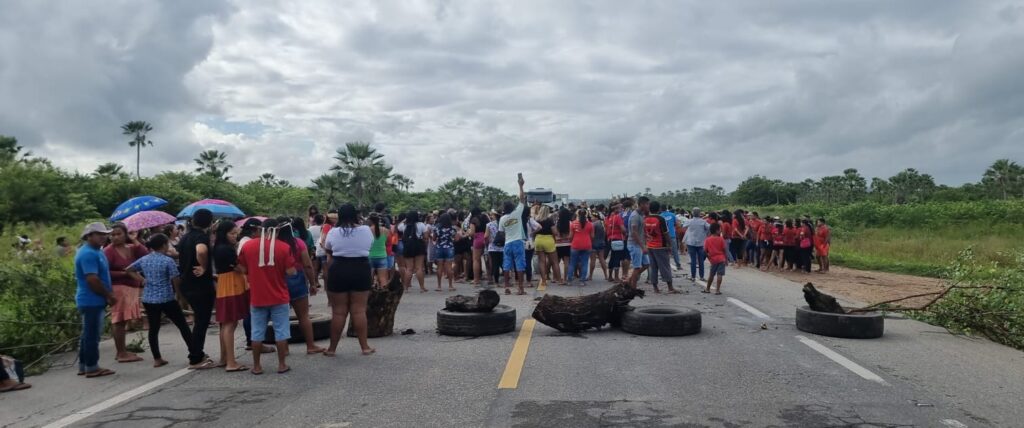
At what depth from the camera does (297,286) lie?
760 centimetres

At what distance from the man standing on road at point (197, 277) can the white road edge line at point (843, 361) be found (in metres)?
6.57

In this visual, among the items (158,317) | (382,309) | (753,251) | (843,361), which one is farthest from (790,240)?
(158,317)

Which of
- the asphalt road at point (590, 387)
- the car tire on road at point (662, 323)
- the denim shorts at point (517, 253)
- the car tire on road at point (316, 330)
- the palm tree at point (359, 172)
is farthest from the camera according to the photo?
the palm tree at point (359, 172)

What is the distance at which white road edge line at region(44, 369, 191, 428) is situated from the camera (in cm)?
546

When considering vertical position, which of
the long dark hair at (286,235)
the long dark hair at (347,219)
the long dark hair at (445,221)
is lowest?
the long dark hair at (286,235)

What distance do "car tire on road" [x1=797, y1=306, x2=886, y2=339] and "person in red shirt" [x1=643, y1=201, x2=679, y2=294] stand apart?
14.3ft

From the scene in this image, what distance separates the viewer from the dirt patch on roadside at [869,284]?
13.6 m

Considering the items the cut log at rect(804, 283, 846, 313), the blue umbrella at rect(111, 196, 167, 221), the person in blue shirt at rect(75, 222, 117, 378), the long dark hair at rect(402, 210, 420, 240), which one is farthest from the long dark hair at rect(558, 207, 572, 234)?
the person in blue shirt at rect(75, 222, 117, 378)

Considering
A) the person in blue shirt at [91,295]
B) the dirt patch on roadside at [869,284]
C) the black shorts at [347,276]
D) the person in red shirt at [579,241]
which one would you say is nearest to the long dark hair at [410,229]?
the person in red shirt at [579,241]

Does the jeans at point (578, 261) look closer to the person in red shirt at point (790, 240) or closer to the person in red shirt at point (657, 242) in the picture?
the person in red shirt at point (657, 242)

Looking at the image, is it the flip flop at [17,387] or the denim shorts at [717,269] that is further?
the denim shorts at [717,269]

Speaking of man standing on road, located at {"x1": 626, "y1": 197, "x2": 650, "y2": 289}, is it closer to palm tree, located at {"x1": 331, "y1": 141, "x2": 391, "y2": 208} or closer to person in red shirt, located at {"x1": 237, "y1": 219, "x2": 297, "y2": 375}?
person in red shirt, located at {"x1": 237, "y1": 219, "x2": 297, "y2": 375}

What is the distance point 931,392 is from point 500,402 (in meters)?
3.63

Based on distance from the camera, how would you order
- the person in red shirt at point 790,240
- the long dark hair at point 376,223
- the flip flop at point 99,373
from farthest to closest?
the person in red shirt at point 790,240
the long dark hair at point 376,223
the flip flop at point 99,373
